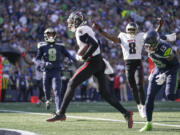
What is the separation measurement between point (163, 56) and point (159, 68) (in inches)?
14.5

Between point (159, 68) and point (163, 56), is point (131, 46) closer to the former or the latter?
point (159, 68)

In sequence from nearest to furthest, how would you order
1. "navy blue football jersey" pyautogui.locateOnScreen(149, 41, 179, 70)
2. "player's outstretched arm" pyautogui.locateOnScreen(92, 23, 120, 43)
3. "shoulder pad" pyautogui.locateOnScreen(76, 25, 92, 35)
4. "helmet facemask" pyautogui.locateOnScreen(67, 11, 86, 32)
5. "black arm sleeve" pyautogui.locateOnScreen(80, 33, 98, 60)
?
"navy blue football jersey" pyautogui.locateOnScreen(149, 41, 179, 70) → "black arm sleeve" pyautogui.locateOnScreen(80, 33, 98, 60) → "shoulder pad" pyautogui.locateOnScreen(76, 25, 92, 35) → "player's outstretched arm" pyautogui.locateOnScreen(92, 23, 120, 43) → "helmet facemask" pyautogui.locateOnScreen(67, 11, 86, 32)

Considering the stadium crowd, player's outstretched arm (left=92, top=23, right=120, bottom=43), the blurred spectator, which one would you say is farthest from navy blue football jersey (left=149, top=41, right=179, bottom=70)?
the blurred spectator

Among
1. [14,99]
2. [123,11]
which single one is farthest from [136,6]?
[14,99]

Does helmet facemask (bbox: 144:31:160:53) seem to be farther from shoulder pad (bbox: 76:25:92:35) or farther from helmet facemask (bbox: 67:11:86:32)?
helmet facemask (bbox: 67:11:86:32)

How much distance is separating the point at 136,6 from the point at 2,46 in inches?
382

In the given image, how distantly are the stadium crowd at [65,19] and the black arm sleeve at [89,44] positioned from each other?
14.2 meters

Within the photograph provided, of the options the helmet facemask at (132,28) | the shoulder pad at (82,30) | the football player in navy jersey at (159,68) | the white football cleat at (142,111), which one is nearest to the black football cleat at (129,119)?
the football player in navy jersey at (159,68)

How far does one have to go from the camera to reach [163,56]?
8.55 meters

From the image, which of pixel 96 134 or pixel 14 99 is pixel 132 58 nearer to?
pixel 96 134

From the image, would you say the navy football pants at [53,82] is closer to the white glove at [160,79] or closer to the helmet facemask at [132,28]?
the helmet facemask at [132,28]

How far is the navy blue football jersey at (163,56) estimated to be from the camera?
8.49m

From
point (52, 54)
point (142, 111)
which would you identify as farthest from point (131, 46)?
point (52, 54)

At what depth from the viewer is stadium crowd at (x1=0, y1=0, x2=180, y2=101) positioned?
25094mm
